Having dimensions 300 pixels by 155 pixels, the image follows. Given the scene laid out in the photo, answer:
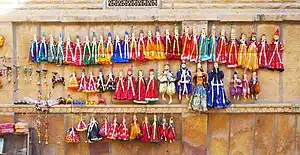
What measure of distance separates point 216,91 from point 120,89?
1.07 m

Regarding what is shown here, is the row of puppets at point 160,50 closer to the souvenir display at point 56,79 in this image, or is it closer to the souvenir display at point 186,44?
the souvenir display at point 186,44

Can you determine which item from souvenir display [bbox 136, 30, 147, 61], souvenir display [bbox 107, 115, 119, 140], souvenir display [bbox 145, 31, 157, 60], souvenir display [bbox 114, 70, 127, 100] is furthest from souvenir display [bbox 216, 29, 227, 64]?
souvenir display [bbox 107, 115, 119, 140]

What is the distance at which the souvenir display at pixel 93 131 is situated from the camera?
170 inches

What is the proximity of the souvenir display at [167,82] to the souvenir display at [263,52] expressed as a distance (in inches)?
38.9

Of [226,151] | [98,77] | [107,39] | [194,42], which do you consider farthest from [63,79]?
[226,151]

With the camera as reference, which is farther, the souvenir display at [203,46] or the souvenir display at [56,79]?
the souvenir display at [56,79]

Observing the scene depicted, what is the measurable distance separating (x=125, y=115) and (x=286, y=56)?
1.94 m

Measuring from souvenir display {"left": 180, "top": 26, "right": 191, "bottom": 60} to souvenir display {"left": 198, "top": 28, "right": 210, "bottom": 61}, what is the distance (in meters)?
0.12

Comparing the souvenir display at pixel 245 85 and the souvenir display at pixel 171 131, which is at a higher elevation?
the souvenir display at pixel 245 85

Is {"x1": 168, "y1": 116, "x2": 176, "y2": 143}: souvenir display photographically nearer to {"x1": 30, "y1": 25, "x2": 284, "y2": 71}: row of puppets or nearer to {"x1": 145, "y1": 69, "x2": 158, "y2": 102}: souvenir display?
{"x1": 145, "y1": 69, "x2": 158, "y2": 102}: souvenir display

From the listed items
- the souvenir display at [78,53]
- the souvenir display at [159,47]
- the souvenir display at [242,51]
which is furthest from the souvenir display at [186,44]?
the souvenir display at [78,53]

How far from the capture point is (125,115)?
4410 millimetres

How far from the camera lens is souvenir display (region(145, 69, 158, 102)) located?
4.31 meters

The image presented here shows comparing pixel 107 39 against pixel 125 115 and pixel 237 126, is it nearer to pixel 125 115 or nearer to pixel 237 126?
pixel 125 115
